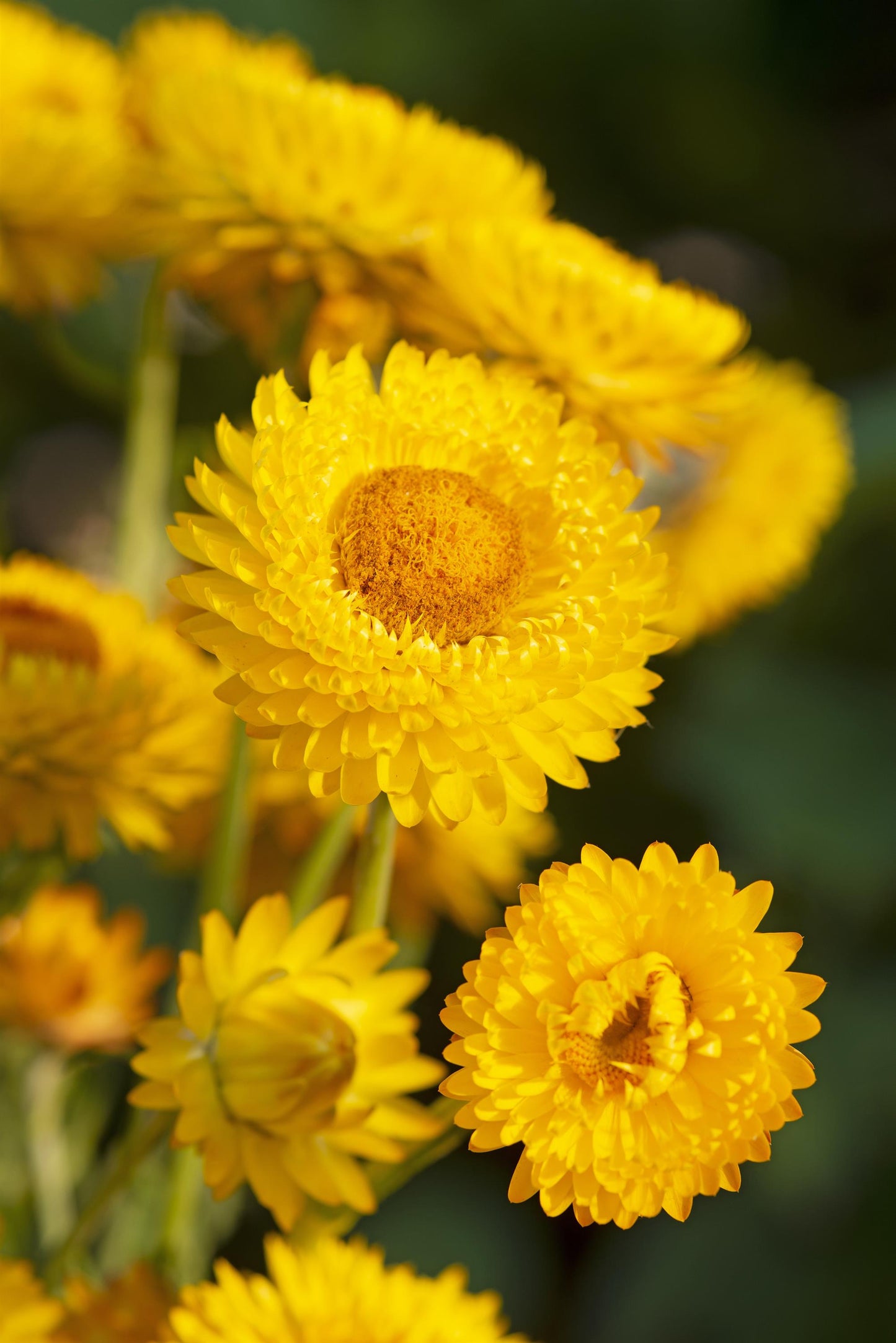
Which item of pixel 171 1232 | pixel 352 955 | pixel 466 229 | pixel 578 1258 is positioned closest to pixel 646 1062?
pixel 352 955

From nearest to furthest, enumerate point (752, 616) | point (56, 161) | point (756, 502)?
point (56, 161) < point (756, 502) < point (752, 616)

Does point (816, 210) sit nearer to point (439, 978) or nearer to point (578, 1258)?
point (439, 978)

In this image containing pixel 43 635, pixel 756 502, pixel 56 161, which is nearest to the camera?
pixel 43 635

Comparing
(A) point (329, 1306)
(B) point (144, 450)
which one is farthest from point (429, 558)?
(B) point (144, 450)

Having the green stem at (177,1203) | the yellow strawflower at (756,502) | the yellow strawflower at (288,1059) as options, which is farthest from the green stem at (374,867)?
the yellow strawflower at (756,502)

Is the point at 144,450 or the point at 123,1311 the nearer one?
the point at 123,1311

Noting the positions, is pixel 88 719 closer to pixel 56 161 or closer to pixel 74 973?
pixel 74 973
